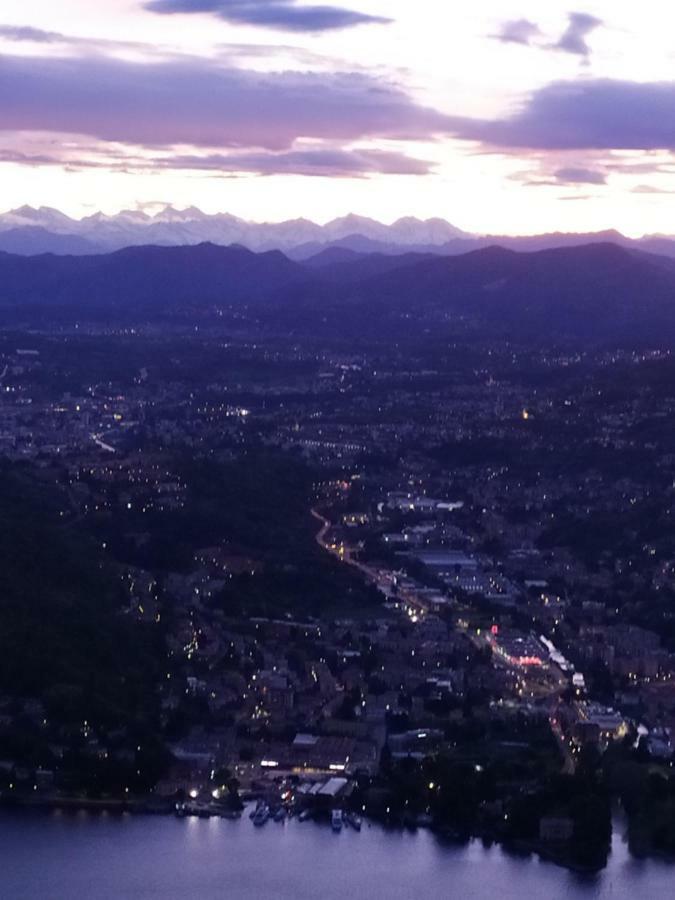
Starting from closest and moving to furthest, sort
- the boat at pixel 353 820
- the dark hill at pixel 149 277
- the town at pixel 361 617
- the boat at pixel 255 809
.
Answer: the boat at pixel 353 820, the boat at pixel 255 809, the town at pixel 361 617, the dark hill at pixel 149 277

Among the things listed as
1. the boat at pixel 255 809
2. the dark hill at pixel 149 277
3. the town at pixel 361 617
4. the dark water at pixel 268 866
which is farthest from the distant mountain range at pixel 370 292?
the dark water at pixel 268 866

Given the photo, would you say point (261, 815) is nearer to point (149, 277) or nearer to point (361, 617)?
point (361, 617)

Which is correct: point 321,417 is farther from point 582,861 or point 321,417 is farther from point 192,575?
point 582,861

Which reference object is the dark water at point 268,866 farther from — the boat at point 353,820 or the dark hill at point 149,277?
the dark hill at point 149,277

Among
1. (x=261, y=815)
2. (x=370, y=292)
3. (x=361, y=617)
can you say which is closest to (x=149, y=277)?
(x=370, y=292)

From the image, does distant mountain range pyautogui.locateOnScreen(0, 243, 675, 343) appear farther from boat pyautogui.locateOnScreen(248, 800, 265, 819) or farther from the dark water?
the dark water

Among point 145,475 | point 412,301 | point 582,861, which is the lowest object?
point 582,861

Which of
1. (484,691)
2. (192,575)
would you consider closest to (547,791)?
(484,691)
